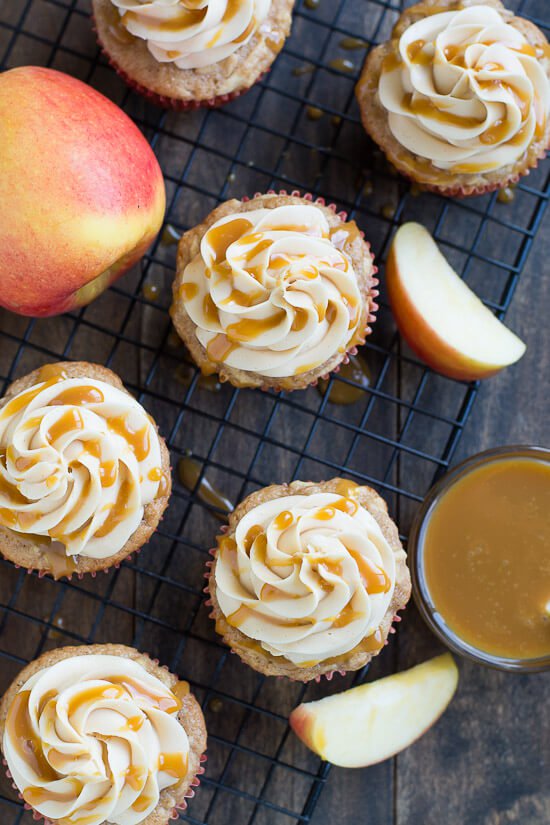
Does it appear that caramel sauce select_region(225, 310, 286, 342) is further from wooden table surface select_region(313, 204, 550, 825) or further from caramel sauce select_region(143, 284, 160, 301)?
wooden table surface select_region(313, 204, 550, 825)

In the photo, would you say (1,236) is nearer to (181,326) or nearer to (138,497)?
(181,326)

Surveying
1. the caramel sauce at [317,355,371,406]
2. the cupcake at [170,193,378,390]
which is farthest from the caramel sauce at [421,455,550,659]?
the cupcake at [170,193,378,390]

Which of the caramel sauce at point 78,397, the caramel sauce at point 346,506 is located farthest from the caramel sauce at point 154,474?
the caramel sauce at point 346,506

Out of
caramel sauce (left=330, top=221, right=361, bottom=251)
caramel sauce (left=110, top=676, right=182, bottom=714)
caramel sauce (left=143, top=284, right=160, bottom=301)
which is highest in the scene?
caramel sauce (left=330, top=221, right=361, bottom=251)

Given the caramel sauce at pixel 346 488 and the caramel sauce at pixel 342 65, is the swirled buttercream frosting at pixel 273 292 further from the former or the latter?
the caramel sauce at pixel 342 65

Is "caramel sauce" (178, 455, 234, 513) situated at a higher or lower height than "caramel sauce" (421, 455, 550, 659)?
lower

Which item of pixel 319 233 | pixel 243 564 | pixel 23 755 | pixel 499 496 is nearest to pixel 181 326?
pixel 319 233

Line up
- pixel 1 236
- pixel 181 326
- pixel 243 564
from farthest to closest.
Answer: pixel 181 326 < pixel 243 564 < pixel 1 236
